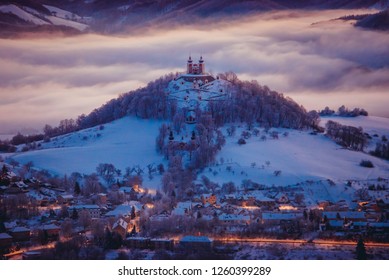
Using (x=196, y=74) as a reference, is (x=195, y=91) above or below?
below

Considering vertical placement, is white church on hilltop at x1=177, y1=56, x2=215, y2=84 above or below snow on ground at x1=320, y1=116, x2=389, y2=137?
above

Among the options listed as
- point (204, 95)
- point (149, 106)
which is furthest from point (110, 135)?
point (204, 95)

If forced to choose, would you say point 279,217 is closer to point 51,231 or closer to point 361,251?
point 361,251

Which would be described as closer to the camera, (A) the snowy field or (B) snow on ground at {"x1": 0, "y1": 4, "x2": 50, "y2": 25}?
(A) the snowy field

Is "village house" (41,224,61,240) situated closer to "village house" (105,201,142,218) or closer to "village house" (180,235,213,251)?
"village house" (105,201,142,218)

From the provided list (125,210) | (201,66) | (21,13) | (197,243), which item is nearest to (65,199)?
(125,210)

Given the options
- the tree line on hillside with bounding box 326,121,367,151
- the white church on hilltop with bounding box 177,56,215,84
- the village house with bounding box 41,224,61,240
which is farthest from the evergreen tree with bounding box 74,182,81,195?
the tree line on hillside with bounding box 326,121,367,151

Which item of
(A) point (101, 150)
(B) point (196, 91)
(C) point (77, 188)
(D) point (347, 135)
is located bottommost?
(C) point (77, 188)
